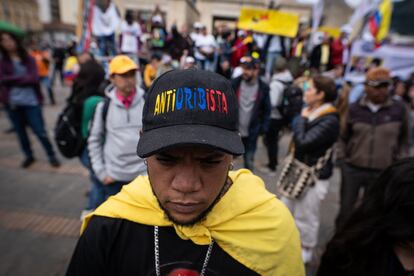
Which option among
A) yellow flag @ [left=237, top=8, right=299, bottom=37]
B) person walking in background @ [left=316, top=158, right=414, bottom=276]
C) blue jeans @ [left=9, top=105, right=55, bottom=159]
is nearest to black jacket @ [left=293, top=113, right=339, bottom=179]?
person walking in background @ [left=316, top=158, right=414, bottom=276]

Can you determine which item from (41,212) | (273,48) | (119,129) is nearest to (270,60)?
(273,48)

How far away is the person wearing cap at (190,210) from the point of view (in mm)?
953

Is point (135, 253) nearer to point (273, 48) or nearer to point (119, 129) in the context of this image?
point (119, 129)

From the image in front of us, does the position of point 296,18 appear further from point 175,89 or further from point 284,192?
point 175,89

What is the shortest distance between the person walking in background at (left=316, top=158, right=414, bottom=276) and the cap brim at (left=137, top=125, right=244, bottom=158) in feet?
2.64

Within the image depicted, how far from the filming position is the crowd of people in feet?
3.19

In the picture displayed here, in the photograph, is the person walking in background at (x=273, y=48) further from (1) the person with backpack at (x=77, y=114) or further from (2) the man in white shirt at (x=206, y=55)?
(1) the person with backpack at (x=77, y=114)

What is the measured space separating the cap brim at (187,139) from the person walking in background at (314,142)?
183 cm

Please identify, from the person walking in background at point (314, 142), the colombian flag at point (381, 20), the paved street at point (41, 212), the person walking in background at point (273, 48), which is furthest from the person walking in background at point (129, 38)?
the person walking in background at point (314, 142)

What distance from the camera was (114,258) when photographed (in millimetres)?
1117

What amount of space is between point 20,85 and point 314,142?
4.38 meters

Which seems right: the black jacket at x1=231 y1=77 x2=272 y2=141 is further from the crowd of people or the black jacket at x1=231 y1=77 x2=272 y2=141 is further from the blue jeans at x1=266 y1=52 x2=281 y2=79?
the blue jeans at x1=266 y1=52 x2=281 y2=79

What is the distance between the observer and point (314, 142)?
8.39 feet

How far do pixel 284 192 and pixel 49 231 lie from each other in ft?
8.83
